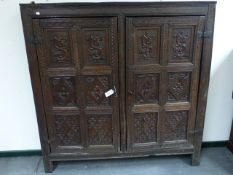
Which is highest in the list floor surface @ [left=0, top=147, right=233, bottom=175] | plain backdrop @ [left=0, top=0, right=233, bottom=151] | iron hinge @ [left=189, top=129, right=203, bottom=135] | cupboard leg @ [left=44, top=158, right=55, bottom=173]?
plain backdrop @ [left=0, top=0, right=233, bottom=151]

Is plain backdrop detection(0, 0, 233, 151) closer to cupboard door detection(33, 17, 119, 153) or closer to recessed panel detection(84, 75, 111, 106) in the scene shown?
cupboard door detection(33, 17, 119, 153)

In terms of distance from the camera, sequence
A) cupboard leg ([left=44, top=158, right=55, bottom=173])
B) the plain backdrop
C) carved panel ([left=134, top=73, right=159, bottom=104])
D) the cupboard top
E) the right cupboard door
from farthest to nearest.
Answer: cupboard leg ([left=44, top=158, right=55, bottom=173])
the plain backdrop
carved panel ([left=134, top=73, right=159, bottom=104])
the right cupboard door
the cupboard top

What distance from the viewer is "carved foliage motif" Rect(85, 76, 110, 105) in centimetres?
183

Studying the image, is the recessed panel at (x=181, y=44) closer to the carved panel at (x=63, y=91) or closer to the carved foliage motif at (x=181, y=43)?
the carved foliage motif at (x=181, y=43)

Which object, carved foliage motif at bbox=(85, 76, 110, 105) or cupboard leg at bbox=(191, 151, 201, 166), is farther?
cupboard leg at bbox=(191, 151, 201, 166)

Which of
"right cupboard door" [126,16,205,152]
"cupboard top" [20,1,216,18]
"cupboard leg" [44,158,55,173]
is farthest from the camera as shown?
"cupboard leg" [44,158,55,173]

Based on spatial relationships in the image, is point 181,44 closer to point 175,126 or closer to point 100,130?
point 175,126

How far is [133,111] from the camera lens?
6.35 feet

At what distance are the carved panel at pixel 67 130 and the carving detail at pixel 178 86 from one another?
2.65 feet

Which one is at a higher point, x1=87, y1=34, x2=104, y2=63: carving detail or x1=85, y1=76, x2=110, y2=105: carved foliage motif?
x1=87, y1=34, x2=104, y2=63: carving detail

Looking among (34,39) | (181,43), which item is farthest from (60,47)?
(181,43)

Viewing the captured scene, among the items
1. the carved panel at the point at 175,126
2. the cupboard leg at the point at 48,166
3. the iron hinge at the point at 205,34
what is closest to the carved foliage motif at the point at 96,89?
the carved panel at the point at 175,126

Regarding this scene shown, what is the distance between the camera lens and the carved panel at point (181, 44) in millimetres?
1763

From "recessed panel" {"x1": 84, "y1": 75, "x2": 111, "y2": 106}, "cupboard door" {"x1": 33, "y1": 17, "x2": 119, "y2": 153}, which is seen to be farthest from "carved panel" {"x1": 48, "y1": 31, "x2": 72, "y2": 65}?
"recessed panel" {"x1": 84, "y1": 75, "x2": 111, "y2": 106}
